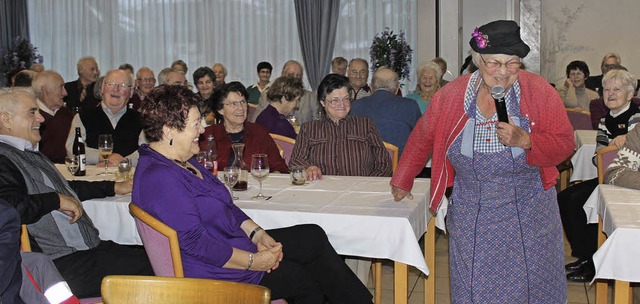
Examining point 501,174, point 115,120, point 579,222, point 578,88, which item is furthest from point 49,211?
point 578,88

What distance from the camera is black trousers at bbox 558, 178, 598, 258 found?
15.4ft

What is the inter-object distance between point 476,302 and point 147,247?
1.25 meters

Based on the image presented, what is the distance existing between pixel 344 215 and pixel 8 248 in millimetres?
1629

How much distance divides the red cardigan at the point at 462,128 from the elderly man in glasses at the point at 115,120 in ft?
8.83

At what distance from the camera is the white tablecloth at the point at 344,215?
118 inches

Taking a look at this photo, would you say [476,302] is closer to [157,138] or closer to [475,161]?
[475,161]

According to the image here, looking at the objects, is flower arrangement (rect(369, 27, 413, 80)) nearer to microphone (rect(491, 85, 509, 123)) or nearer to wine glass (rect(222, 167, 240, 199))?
wine glass (rect(222, 167, 240, 199))

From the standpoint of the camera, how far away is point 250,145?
4.30 meters

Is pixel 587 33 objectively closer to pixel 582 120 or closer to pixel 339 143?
pixel 582 120

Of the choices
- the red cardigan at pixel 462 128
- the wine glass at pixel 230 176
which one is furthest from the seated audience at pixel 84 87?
the red cardigan at pixel 462 128

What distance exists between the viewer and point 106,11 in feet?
38.5

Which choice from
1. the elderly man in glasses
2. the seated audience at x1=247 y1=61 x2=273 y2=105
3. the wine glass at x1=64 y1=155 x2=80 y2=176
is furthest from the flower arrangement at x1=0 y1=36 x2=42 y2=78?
the wine glass at x1=64 y1=155 x2=80 y2=176

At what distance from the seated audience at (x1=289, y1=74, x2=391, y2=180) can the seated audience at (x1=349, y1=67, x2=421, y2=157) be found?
3.23 ft

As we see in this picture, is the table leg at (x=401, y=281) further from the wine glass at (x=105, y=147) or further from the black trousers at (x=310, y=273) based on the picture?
the wine glass at (x=105, y=147)
